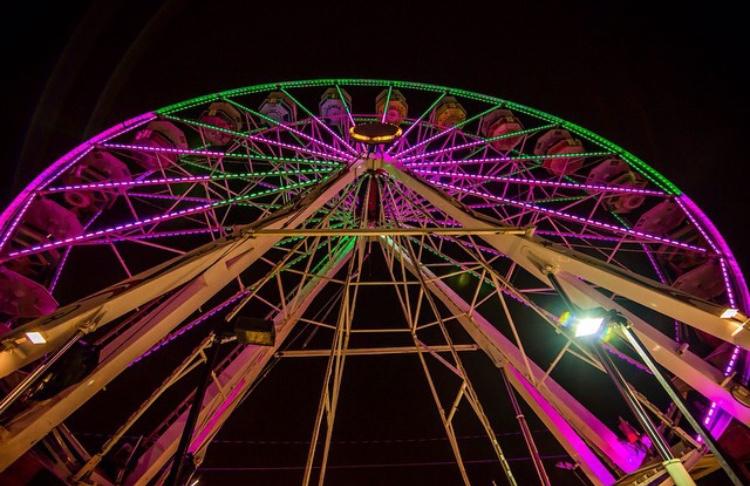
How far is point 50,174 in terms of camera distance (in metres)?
7.07

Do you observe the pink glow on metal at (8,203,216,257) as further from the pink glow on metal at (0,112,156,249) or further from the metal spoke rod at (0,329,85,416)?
the metal spoke rod at (0,329,85,416)

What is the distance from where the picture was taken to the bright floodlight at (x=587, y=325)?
3.82 meters

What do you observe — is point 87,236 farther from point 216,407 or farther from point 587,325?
point 587,325

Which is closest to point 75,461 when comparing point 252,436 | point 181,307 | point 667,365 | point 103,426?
point 181,307

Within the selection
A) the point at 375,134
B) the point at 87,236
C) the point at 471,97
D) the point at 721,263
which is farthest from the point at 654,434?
the point at 471,97

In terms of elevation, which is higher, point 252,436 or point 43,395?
point 252,436

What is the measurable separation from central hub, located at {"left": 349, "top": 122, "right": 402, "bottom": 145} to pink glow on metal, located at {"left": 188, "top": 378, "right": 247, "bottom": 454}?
14.1ft

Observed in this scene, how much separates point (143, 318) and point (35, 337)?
49.2 inches

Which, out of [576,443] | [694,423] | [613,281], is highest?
[613,281]

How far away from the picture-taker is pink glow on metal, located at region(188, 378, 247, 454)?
6.07 m

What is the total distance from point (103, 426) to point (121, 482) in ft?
32.8

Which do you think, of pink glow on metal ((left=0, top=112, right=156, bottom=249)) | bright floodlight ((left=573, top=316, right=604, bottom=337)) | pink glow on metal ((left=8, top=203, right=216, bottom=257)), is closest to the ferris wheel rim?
pink glow on metal ((left=0, top=112, right=156, bottom=249))

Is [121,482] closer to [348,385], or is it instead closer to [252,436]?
[252,436]

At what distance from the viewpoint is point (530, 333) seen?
1733 cm
